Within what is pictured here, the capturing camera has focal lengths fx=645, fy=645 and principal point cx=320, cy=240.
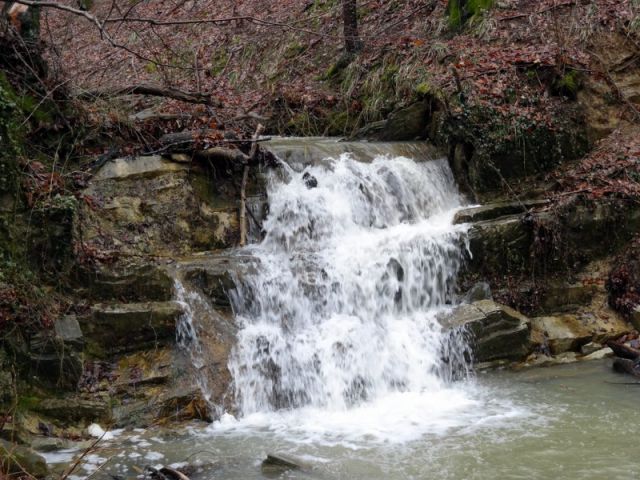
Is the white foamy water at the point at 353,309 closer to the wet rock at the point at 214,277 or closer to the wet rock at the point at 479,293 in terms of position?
the wet rock at the point at 214,277

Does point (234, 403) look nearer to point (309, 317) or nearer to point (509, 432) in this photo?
point (309, 317)

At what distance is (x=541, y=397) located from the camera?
6.69 meters

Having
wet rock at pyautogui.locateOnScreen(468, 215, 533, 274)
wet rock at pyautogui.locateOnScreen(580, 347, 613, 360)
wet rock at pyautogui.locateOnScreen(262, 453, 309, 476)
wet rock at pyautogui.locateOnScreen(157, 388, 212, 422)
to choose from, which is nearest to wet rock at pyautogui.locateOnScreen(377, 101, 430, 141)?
wet rock at pyautogui.locateOnScreen(468, 215, 533, 274)

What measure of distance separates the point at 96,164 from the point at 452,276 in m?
4.86

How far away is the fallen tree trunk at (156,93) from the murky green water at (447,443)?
4.70m

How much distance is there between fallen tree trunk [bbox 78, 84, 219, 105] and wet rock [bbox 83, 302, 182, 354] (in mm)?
3157

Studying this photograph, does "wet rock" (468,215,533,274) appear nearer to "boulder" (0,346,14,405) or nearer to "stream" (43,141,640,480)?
"stream" (43,141,640,480)

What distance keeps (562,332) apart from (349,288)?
2.82m

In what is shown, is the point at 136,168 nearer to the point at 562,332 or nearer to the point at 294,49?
the point at 562,332

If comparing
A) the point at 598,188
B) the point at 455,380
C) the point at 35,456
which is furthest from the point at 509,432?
the point at 598,188

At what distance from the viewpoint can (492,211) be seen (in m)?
9.26

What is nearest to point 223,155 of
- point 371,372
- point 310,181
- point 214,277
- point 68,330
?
point 310,181

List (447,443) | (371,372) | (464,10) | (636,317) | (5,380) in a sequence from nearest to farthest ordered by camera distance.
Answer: (447,443), (5,380), (371,372), (636,317), (464,10)

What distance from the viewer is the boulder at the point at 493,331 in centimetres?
778
